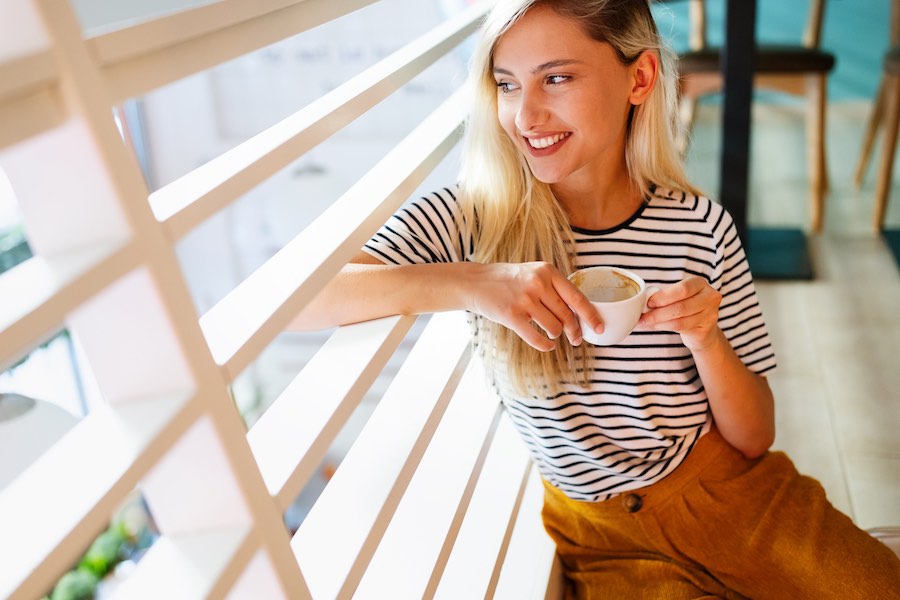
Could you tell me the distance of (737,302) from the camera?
48.2 inches

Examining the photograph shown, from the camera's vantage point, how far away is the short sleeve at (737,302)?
119 cm

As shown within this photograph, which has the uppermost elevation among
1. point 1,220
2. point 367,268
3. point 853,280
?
point 367,268

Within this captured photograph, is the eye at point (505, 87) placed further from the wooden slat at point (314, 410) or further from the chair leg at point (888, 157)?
the chair leg at point (888, 157)

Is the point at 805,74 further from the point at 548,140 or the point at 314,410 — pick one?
the point at 314,410

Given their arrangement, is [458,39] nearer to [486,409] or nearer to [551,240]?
[551,240]

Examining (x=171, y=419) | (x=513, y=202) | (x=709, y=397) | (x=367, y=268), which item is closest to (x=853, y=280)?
(x=709, y=397)

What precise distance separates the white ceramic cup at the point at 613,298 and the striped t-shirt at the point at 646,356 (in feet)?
0.57

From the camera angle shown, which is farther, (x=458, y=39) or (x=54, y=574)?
(x=458, y=39)

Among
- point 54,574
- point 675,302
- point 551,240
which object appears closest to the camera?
point 54,574

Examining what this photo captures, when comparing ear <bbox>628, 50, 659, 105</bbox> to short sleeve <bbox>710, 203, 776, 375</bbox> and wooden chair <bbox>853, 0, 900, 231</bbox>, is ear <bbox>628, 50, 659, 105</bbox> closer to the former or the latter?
short sleeve <bbox>710, 203, 776, 375</bbox>

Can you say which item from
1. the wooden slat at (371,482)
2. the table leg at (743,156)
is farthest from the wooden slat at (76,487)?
the table leg at (743,156)

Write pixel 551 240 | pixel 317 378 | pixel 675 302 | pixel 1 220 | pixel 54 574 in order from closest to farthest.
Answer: pixel 54 574 < pixel 317 378 < pixel 675 302 < pixel 551 240 < pixel 1 220

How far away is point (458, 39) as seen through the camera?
4.13 feet

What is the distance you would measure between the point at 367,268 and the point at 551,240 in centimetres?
29
